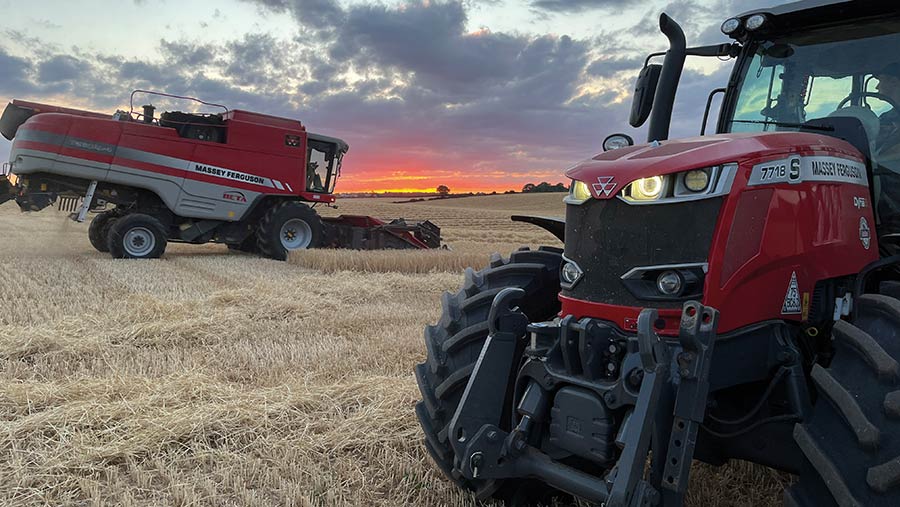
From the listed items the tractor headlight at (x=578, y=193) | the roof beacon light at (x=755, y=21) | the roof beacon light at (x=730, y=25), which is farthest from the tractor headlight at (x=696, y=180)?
the roof beacon light at (x=730, y=25)

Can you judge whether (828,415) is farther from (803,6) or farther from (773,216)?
(803,6)

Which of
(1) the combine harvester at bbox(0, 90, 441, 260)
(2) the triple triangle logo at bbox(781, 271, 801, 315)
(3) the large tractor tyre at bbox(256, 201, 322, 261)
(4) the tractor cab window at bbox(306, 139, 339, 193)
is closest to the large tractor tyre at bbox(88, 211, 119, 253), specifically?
(1) the combine harvester at bbox(0, 90, 441, 260)

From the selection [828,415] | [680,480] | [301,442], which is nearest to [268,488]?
[301,442]

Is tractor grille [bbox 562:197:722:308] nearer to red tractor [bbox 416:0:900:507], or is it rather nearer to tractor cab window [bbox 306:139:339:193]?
red tractor [bbox 416:0:900:507]

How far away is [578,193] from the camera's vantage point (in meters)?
2.77

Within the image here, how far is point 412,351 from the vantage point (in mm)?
5887

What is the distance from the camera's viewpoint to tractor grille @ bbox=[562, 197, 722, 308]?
2.44 metres

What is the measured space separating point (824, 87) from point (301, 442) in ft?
10.5

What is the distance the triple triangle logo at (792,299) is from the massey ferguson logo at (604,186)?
73cm

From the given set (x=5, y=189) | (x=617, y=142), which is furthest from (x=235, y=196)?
(x=617, y=142)

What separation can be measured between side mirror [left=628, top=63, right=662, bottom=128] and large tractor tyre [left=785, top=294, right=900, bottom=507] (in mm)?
1707

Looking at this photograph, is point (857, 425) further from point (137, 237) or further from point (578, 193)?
point (137, 237)

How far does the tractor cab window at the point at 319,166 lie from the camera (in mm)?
15398

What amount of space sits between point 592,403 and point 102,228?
47.5 feet
